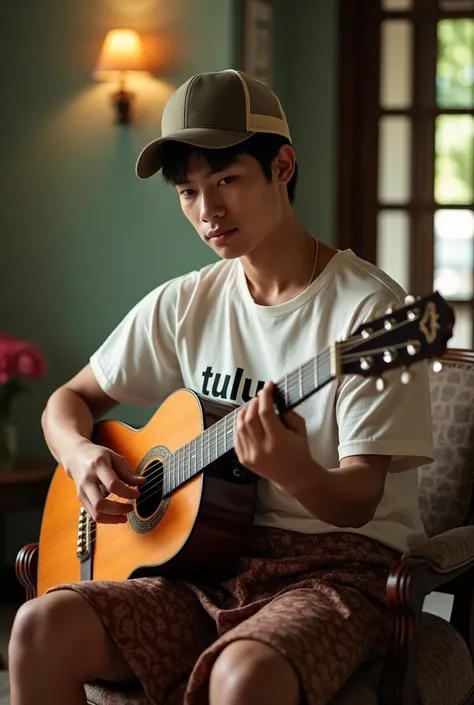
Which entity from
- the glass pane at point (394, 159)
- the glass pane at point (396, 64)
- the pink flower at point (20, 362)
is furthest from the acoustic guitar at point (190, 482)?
the glass pane at point (396, 64)

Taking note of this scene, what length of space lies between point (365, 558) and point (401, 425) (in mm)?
229

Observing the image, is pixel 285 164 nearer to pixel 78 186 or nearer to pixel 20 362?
pixel 20 362

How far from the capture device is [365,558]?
174 centimetres

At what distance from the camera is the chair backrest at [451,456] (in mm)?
2076

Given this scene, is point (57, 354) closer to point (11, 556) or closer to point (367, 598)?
point (11, 556)

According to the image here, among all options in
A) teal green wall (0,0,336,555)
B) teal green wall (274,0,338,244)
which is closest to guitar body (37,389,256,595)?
teal green wall (0,0,336,555)

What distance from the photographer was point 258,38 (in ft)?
11.9

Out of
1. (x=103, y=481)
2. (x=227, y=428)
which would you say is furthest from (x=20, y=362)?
(x=227, y=428)

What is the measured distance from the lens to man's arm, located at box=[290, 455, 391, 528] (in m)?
1.54

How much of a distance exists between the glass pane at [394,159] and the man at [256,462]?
7.83 ft

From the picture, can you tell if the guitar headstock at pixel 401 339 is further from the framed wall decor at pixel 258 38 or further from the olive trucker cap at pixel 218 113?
the framed wall decor at pixel 258 38

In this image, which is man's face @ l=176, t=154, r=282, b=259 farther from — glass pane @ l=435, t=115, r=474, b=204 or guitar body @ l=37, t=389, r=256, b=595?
glass pane @ l=435, t=115, r=474, b=204

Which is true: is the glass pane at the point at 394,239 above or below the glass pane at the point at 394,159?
below

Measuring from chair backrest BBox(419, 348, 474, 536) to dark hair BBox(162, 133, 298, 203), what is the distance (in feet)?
1.96
